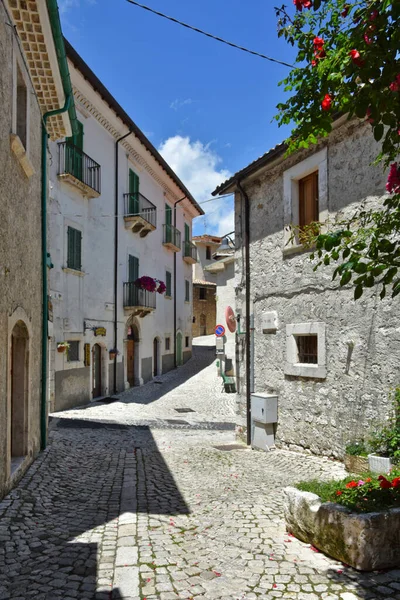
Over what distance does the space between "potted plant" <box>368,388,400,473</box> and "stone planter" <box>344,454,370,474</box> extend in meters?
0.15

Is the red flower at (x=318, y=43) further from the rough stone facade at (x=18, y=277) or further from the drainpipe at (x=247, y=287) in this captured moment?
the drainpipe at (x=247, y=287)

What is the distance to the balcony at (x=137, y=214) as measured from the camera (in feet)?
62.6

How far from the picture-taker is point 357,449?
691 centimetres

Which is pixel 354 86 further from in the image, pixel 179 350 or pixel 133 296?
pixel 179 350

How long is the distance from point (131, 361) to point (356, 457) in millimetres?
14625

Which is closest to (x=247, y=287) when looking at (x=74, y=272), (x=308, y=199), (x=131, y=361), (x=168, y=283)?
(x=308, y=199)

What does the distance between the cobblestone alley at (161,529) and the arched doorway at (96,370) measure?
7.16 meters

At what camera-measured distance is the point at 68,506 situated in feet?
18.2

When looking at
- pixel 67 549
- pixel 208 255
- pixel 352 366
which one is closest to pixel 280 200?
pixel 352 366

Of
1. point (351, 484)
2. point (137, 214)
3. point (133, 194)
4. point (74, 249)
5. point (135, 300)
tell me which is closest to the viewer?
point (351, 484)

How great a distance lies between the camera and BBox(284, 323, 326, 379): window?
7.96 metres

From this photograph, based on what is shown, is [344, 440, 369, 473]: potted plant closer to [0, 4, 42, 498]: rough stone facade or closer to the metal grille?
the metal grille

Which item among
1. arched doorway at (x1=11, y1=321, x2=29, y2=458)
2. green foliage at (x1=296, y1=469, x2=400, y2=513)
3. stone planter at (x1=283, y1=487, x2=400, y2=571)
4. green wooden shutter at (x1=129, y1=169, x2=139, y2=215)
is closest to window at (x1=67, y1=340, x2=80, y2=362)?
green wooden shutter at (x1=129, y1=169, x2=139, y2=215)

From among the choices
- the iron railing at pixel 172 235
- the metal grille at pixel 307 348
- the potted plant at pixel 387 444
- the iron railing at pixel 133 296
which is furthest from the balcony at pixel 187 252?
the potted plant at pixel 387 444
